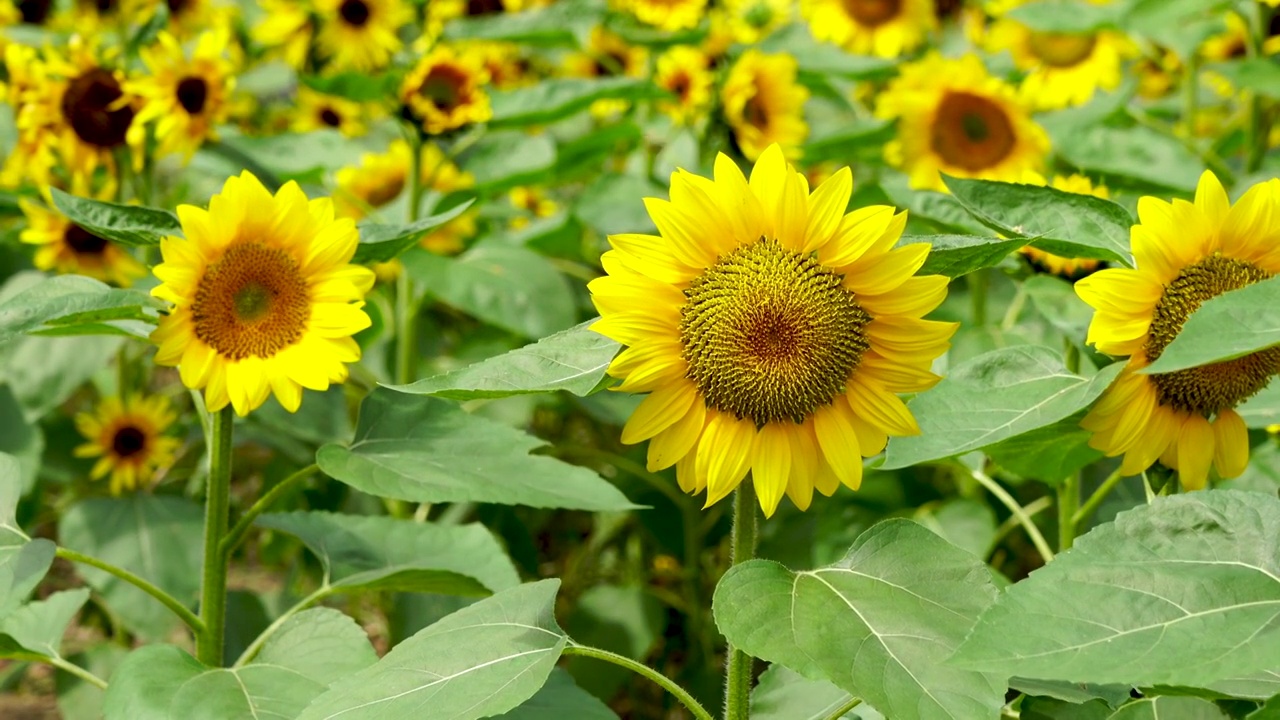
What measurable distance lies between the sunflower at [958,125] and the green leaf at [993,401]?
1115mm

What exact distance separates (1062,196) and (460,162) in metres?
1.60

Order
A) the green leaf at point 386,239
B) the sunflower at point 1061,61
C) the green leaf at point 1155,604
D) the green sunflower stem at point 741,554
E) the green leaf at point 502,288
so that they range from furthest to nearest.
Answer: the sunflower at point 1061,61
the green leaf at point 502,288
the green leaf at point 386,239
the green sunflower stem at point 741,554
the green leaf at point 1155,604

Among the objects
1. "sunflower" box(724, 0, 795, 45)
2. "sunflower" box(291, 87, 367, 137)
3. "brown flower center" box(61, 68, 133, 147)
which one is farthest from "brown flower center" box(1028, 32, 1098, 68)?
"brown flower center" box(61, 68, 133, 147)

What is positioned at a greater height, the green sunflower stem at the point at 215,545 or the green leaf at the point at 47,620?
the green sunflower stem at the point at 215,545

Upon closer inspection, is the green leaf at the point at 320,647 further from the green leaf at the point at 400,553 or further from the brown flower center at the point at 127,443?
the brown flower center at the point at 127,443

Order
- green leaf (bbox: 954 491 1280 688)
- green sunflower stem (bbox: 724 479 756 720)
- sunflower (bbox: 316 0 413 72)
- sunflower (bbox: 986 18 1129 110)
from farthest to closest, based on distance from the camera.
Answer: sunflower (bbox: 316 0 413 72) < sunflower (bbox: 986 18 1129 110) < green sunflower stem (bbox: 724 479 756 720) < green leaf (bbox: 954 491 1280 688)

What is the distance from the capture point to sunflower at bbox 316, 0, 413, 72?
2.83m

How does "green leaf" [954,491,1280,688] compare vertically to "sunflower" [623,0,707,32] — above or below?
above

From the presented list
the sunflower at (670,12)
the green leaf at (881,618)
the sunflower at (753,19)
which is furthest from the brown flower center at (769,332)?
the sunflower at (670,12)

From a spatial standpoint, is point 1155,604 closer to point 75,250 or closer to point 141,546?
point 141,546

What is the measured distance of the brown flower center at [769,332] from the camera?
900 mm

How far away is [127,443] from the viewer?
2.20 metres

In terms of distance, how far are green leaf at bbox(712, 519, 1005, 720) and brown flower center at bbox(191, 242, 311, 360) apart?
52 cm

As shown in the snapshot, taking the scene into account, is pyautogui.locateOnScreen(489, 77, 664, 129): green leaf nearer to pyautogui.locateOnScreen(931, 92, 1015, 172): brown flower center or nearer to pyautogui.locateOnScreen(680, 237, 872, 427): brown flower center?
pyautogui.locateOnScreen(931, 92, 1015, 172): brown flower center
